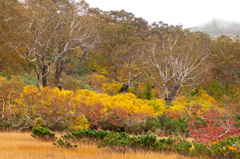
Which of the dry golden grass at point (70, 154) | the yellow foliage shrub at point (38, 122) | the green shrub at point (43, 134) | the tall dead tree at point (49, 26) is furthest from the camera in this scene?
the tall dead tree at point (49, 26)

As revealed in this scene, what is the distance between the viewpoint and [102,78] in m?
24.4

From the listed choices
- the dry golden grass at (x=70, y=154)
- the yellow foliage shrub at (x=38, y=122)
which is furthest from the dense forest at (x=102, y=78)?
the dry golden grass at (x=70, y=154)

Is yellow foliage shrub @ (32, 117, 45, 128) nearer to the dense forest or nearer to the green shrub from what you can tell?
the dense forest

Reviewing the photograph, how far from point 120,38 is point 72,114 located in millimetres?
19557

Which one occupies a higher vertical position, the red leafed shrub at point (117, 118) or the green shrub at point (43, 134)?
the green shrub at point (43, 134)

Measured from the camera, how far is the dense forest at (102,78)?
9.36 metres

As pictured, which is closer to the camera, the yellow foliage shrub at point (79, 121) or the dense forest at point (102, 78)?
the dense forest at point (102, 78)

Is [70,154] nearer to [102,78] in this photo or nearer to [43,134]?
[43,134]

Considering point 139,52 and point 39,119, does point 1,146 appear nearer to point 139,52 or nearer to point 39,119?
point 39,119

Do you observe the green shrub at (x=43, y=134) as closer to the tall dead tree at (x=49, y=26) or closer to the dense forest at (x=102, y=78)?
the dense forest at (x=102, y=78)

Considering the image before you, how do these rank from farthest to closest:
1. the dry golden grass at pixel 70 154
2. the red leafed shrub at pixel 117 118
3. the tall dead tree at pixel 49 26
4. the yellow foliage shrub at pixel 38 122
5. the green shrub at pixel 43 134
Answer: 1. the tall dead tree at pixel 49 26
2. the red leafed shrub at pixel 117 118
3. the yellow foliage shrub at pixel 38 122
4. the green shrub at pixel 43 134
5. the dry golden grass at pixel 70 154

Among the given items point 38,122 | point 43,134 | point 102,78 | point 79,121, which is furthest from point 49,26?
point 43,134

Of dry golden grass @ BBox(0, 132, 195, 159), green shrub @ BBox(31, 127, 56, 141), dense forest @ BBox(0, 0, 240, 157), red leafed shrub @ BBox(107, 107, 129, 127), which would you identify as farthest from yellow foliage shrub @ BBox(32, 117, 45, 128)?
Result: dry golden grass @ BBox(0, 132, 195, 159)

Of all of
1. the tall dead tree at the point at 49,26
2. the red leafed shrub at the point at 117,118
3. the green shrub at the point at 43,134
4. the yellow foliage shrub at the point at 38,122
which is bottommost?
the red leafed shrub at the point at 117,118
